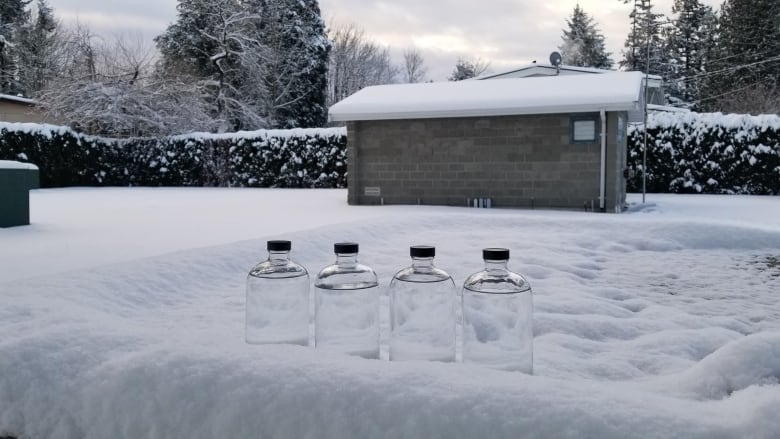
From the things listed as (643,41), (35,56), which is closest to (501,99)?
(35,56)

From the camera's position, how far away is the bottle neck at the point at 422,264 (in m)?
2.22

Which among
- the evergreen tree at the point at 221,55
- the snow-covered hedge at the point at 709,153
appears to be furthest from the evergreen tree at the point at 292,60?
the snow-covered hedge at the point at 709,153

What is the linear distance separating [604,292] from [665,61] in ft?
131

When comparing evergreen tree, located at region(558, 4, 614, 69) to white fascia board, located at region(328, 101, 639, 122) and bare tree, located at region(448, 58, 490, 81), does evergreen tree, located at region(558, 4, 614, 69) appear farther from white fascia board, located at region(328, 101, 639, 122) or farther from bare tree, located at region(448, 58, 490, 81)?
white fascia board, located at region(328, 101, 639, 122)

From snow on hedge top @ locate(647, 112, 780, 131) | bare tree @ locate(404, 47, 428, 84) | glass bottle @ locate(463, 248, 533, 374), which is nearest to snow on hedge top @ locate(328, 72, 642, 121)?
snow on hedge top @ locate(647, 112, 780, 131)

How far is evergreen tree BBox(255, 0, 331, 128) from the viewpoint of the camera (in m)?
31.4

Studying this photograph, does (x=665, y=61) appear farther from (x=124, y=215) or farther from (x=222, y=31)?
(x=124, y=215)

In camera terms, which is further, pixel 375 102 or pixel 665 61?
pixel 665 61

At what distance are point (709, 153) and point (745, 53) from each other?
23.1 meters

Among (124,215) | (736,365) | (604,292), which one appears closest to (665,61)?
(124,215)

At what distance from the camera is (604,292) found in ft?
15.6

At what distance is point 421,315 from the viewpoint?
7.80 ft

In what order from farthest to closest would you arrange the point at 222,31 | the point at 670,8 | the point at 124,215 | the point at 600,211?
the point at 670,8 < the point at 222,31 < the point at 600,211 < the point at 124,215

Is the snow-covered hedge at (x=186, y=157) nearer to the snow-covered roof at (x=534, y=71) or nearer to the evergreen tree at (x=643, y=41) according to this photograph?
the snow-covered roof at (x=534, y=71)
